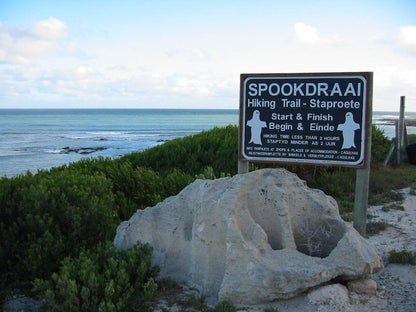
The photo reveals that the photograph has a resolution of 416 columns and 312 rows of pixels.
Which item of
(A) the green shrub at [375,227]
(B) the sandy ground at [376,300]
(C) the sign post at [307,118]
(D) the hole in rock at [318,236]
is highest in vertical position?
(C) the sign post at [307,118]

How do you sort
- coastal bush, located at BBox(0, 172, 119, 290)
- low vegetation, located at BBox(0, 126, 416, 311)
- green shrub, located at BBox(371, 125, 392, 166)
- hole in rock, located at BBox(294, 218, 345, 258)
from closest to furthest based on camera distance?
low vegetation, located at BBox(0, 126, 416, 311) → coastal bush, located at BBox(0, 172, 119, 290) → hole in rock, located at BBox(294, 218, 345, 258) → green shrub, located at BBox(371, 125, 392, 166)

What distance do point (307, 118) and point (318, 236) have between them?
5.28 ft

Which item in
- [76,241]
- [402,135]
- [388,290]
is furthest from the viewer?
[402,135]

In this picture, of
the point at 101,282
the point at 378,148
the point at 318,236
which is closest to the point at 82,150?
the point at 378,148

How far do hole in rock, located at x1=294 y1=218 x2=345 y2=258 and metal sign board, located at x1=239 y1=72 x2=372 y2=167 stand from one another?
1.12 meters

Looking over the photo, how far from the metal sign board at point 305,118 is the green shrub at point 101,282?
228cm

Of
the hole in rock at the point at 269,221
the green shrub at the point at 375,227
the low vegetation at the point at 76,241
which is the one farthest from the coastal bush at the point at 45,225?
the green shrub at the point at 375,227

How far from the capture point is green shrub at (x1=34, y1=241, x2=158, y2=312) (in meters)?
3.43

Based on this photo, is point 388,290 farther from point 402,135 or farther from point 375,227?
point 402,135

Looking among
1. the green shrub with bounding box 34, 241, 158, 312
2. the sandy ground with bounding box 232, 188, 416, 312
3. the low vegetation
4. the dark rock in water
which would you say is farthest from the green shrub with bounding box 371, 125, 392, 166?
the dark rock in water

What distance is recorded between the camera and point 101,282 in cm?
362

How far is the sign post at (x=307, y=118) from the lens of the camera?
205 inches

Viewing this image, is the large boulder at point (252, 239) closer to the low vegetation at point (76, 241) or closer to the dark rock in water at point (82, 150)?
the low vegetation at point (76, 241)

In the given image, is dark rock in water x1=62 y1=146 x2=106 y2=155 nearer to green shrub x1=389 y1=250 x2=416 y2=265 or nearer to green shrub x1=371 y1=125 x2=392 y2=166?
green shrub x1=371 y1=125 x2=392 y2=166
